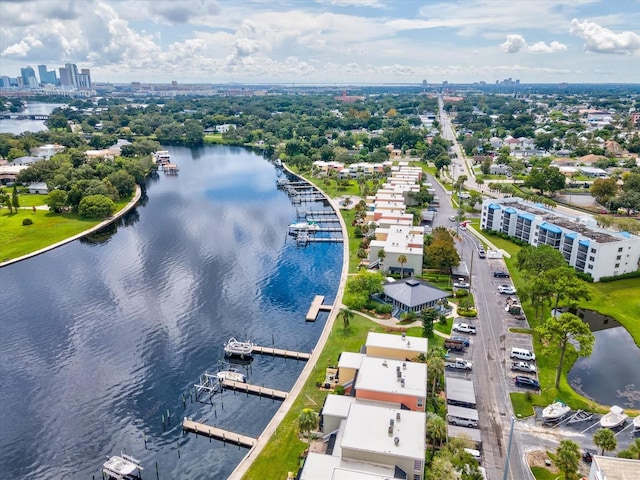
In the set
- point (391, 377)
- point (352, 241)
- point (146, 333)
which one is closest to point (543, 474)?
point (391, 377)

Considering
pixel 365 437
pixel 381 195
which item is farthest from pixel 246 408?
pixel 381 195

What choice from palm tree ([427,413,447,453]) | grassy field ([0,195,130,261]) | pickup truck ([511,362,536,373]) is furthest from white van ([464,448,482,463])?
grassy field ([0,195,130,261])

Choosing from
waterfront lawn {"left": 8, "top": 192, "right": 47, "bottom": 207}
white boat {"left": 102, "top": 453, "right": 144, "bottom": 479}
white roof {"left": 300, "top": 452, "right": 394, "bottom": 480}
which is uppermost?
white roof {"left": 300, "top": 452, "right": 394, "bottom": 480}

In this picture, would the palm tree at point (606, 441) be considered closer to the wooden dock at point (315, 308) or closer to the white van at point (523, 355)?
the white van at point (523, 355)

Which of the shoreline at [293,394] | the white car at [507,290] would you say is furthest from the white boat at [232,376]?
the white car at [507,290]

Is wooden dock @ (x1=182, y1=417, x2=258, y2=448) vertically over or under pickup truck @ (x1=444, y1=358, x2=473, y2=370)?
under

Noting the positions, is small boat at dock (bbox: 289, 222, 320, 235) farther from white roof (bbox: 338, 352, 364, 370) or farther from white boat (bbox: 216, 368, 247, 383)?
white roof (bbox: 338, 352, 364, 370)
